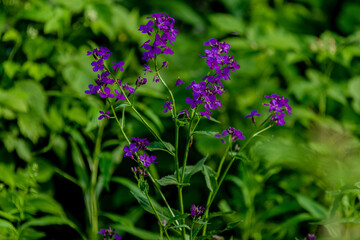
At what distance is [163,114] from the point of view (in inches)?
107

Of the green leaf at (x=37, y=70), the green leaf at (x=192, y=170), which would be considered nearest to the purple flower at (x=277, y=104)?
the green leaf at (x=192, y=170)

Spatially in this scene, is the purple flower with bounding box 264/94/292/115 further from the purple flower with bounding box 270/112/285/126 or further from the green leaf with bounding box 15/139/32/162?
the green leaf with bounding box 15/139/32/162

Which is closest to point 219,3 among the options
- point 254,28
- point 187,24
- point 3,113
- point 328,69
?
point 187,24

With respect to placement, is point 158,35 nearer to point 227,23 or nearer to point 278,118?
point 278,118

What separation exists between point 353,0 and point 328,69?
859mm

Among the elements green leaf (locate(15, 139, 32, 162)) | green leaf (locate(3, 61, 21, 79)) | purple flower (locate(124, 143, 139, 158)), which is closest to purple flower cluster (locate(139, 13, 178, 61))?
purple flower (locate(124, 143, 139, 158))

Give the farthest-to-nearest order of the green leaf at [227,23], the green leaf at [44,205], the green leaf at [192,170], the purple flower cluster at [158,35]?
the green leaf at [227,23], the green leaf at [44,205], the green leaf at [192,170], the purple flower cluster at [158,35]

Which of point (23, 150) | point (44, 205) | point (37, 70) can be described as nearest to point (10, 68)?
point (37, 70)

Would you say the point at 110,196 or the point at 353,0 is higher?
the point at 353,0

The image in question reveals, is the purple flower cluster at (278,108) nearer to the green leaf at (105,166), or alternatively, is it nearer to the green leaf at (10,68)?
the green leaf at (105,166)

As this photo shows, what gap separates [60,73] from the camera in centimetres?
271

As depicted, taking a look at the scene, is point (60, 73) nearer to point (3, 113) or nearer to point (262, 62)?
point (3, 113)

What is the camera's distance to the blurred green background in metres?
2.31

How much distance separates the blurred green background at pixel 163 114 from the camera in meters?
2.31
